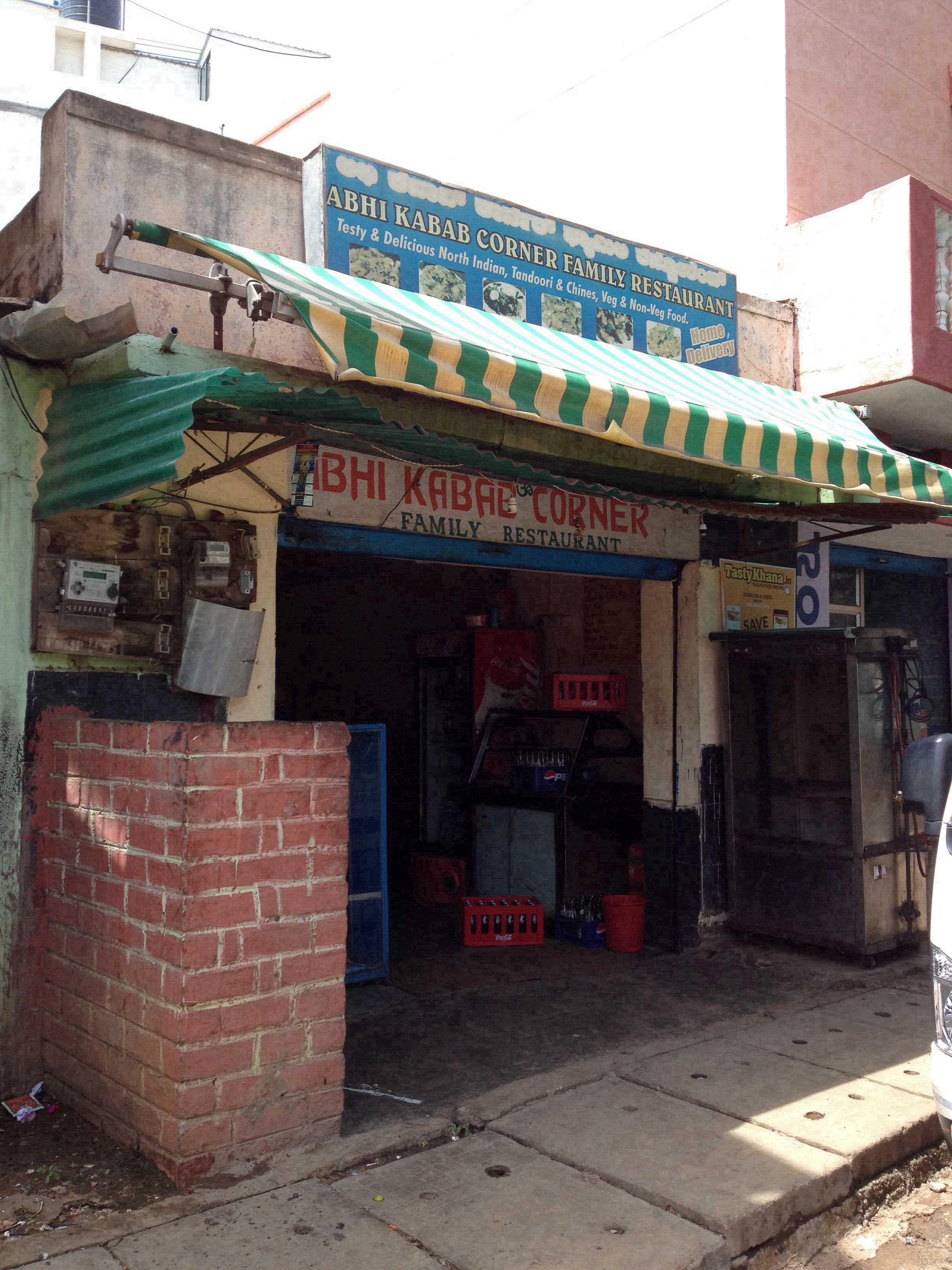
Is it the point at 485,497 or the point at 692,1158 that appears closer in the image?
the point at 692,1158

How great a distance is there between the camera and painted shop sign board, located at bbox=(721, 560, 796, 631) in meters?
7.72

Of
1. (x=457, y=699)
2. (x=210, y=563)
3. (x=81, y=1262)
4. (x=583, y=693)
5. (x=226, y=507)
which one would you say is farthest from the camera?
(x=457, y=699)

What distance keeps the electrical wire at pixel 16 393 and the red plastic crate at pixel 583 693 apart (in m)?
4.86

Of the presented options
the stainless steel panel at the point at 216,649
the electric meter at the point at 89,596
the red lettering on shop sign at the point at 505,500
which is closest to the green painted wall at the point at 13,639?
the electric meter at the point at 89,596

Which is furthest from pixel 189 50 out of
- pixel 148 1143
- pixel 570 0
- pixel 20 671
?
pixel 148 1143

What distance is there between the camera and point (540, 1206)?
349 cm

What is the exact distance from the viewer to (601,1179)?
370 cm

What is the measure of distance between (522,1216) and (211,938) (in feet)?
4.56

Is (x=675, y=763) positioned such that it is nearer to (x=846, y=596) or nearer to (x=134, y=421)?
(x=846, y=596)

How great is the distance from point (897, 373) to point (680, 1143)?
17.9 ft

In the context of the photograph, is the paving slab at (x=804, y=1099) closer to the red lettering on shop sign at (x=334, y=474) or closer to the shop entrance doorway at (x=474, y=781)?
the shop entrance doorway at (x=474, y=781)

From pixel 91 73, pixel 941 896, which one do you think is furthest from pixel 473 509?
pixel 91 73

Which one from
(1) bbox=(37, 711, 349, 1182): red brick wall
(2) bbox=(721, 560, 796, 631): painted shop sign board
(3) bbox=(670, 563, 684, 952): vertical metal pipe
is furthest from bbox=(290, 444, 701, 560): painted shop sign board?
(1) bbox=(37, 711, 349, 1182): red brick wall

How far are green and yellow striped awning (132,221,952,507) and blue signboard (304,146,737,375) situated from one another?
41 centimetres
